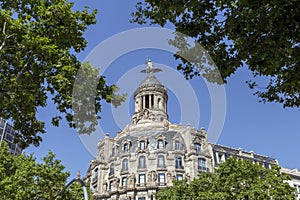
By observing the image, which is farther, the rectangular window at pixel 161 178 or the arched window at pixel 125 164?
the arched window at pixel 125 164

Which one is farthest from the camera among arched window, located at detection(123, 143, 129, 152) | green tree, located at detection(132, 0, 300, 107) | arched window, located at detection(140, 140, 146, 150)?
arched window, located at detection(123, 143, 129, 152)

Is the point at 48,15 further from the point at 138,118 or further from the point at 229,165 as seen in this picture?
the point at 138,118

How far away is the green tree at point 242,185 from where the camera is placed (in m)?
26.1

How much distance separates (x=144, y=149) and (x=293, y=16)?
46.3 m

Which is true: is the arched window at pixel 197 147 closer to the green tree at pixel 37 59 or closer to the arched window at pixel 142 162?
the arched window at pixel 142 162

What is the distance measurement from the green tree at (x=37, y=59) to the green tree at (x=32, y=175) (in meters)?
10.5

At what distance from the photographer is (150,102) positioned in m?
64.8

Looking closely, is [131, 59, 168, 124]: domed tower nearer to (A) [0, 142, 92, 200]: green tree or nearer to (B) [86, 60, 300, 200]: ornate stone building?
(B) [86, 60, 300, 200]: ornate stone building

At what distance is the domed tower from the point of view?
62.1 metres

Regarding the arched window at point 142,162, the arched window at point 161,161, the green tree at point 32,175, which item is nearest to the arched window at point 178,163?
the arched window at point 161,161

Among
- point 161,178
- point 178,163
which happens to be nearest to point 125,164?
point 161,178

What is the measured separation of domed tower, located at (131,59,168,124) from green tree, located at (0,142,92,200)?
3551cm

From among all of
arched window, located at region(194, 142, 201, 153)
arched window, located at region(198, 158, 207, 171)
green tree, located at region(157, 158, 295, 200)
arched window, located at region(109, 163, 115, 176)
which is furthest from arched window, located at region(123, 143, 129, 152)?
green tree, located at region(157, 158, 295, 200)

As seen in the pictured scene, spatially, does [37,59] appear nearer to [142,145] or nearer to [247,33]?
[247,33]
